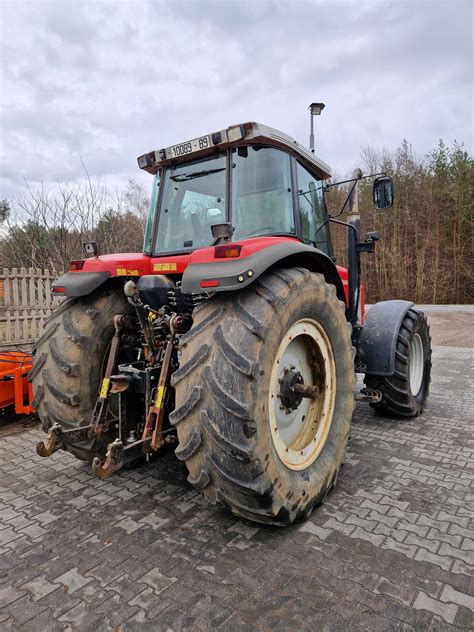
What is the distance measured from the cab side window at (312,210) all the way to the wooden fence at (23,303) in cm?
671

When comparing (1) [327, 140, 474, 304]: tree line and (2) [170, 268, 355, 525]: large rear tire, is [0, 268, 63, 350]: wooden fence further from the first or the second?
(1) [327, 140, 474, 304]: tree line

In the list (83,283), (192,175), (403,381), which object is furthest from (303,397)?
(403,381)

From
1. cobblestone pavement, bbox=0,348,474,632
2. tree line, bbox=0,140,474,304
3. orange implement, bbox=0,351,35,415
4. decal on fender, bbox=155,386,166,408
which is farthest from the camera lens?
tree line, bbox=0,140,474,304

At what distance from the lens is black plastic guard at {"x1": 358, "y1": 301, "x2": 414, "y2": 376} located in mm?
4066

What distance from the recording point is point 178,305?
2.76 metres

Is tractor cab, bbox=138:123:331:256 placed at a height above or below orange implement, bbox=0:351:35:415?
above

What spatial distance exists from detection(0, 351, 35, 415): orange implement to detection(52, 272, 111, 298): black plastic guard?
67.6 inches

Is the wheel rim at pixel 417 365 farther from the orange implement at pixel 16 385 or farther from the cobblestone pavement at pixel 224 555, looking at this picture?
the orange implement at pixel 16 385

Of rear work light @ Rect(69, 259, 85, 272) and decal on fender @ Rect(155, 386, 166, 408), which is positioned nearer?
decal on fender @ Rect(155, 386, 166, 408)

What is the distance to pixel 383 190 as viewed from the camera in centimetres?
369

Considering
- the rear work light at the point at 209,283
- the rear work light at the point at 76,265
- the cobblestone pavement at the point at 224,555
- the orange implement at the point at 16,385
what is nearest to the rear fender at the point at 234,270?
the rear work light at the point at 209,283

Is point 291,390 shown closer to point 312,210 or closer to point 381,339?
point 312,210

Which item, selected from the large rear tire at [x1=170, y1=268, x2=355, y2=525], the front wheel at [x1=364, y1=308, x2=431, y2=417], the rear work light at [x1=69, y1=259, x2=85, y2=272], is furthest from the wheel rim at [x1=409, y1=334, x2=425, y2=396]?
the rear work light at [x1=69, y1=259, x2=85, y2=272]

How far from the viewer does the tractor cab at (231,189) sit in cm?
281
